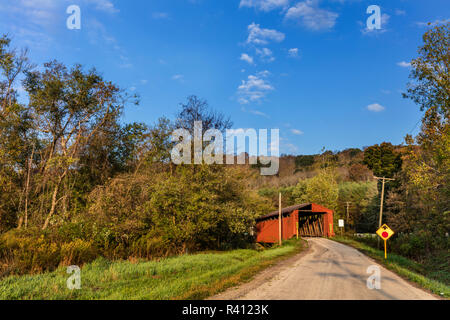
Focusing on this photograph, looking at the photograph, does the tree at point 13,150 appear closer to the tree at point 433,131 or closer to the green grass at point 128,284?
the green grass at point 128,284

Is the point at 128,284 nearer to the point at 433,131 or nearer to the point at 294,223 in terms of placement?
the point at 433,131

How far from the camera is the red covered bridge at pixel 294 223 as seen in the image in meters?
35.7

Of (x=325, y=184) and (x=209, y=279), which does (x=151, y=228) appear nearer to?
(x=209, y=279)

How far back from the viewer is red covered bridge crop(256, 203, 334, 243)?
35.7 meters

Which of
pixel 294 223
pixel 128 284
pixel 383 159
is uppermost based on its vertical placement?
pixel 383 159

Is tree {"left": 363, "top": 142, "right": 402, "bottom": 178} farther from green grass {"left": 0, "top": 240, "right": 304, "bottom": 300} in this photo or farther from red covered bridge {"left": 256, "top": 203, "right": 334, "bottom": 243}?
green grass {"left": 0, "top": 240, "right": 304, "bottom": 300}

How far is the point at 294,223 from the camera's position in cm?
3516

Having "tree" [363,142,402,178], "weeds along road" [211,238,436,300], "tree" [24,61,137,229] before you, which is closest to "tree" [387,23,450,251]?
"weeds along road" [211,238,436,300]

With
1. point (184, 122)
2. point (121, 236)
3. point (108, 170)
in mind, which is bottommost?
point (121, 236)

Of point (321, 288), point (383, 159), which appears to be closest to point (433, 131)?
point (321, 288)

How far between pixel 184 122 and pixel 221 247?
42.1 ft
